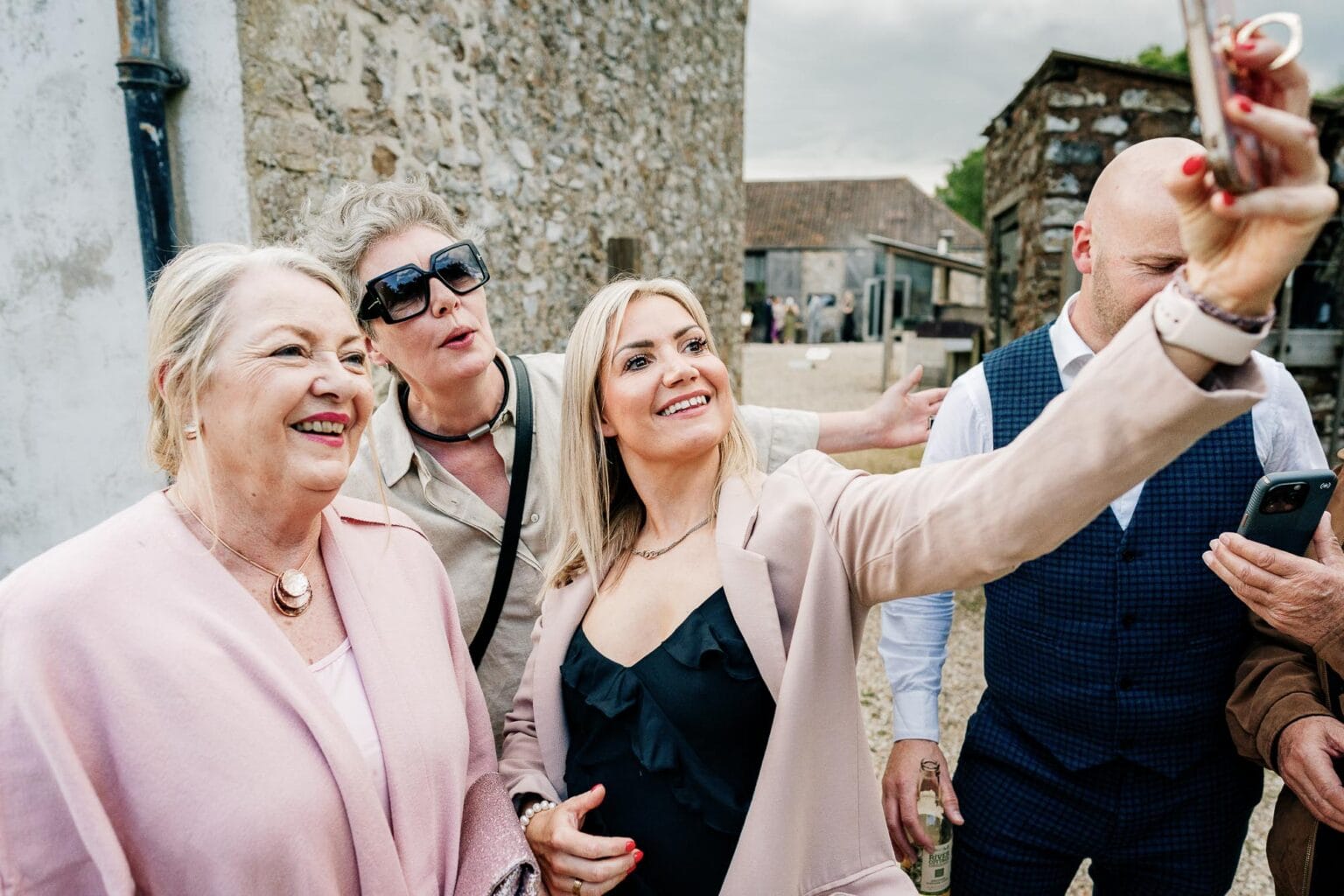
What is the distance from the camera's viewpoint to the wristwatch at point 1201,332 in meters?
A: 0.81

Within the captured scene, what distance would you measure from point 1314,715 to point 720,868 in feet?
3.92

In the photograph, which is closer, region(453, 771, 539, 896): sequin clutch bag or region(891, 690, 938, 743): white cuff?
region(453, 771, 539, 896): sequin clutch bag

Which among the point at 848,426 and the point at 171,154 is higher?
the point at 171,154

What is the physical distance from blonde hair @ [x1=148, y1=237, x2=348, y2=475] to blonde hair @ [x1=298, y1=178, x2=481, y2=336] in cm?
52

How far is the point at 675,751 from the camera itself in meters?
1.42

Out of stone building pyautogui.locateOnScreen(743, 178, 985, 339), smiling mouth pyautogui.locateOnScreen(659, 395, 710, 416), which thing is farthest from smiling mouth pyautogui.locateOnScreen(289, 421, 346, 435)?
stone building pyautogui.locateOnScreen(743, 178, 985, 339)

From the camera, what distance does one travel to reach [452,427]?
2.10 metres

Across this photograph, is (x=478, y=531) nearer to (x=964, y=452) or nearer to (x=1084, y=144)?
(x=964, y=452)

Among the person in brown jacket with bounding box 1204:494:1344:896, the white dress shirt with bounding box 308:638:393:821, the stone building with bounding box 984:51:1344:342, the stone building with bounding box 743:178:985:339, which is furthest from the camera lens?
the stone building with bounding box 743:178:985:339

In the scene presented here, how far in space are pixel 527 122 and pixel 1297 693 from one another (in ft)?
15.3

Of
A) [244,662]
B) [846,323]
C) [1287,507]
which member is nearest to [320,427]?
[244,662]

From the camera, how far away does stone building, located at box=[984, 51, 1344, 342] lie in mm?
5320

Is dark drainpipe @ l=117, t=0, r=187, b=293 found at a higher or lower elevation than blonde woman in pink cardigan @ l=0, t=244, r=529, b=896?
higher

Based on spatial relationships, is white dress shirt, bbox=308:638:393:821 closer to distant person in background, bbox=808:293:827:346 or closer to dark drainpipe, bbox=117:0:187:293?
→ dark drainpipe, bbox=117:0:187:293
